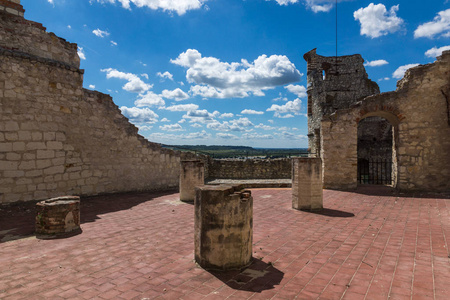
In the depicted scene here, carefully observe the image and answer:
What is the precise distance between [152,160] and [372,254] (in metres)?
9.34

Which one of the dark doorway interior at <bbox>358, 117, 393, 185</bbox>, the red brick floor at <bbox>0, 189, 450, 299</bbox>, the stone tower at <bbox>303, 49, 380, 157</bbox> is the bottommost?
the red brick floor at <bbox>0, 189, 450, 299</bbox>

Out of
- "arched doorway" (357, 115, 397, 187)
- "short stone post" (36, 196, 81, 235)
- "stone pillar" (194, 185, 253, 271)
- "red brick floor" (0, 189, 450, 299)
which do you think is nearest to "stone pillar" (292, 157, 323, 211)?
"red brick floor" (0, 189, 450, 299)

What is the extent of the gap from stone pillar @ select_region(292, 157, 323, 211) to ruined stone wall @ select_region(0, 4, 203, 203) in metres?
6.62

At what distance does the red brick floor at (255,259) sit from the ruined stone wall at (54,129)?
1.31 meters

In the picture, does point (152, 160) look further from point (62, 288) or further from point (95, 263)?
point (62, 288)

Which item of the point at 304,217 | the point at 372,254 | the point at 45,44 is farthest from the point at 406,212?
the point at 45,44

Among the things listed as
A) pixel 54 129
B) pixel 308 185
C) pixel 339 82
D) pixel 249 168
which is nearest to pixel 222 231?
pixel 308 185

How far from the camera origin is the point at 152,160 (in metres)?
11.7

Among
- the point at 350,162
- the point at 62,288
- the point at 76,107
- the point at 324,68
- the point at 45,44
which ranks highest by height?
the point at 324,68

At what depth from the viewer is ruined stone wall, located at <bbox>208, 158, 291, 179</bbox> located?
58.1ft

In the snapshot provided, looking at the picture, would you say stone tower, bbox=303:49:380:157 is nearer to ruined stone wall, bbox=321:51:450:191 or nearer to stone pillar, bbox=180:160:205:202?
ruined stone wall, bbox=321:51:450:191

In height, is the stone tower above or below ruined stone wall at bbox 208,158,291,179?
above

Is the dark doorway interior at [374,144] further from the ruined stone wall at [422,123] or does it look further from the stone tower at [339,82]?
the ruined stone wall at [422,123]

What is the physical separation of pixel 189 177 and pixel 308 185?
4.18 meters
